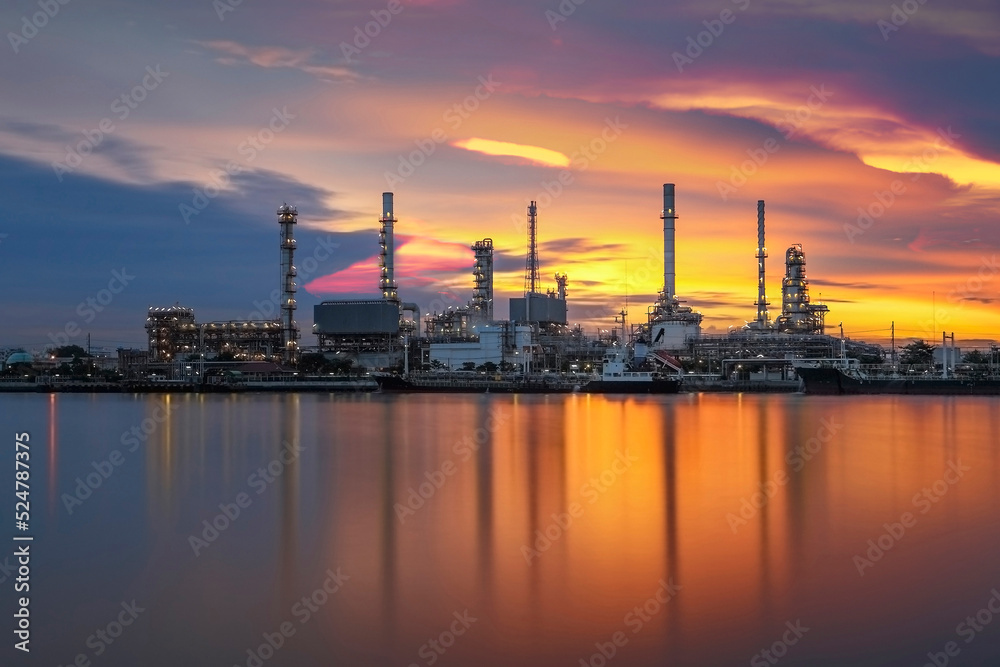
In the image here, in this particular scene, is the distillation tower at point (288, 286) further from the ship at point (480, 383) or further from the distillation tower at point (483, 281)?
the distillation tower at point (483, 281)

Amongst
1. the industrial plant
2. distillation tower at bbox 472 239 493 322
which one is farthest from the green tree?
distillation tower at bbox 472 239 493 322

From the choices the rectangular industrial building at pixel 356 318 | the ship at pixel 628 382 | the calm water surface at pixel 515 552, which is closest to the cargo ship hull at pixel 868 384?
the ship at pixel 628 382

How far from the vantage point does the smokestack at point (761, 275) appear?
69.4 meters

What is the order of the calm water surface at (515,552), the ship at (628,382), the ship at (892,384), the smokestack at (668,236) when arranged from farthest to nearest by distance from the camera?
the smokestack at (668,236) → the ship at (628,382) → the ship at (892,384) → the calm water surface at (515,552)

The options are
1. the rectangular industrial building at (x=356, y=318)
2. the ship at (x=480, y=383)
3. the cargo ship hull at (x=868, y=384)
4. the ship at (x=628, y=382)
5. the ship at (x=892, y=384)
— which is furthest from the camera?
the rectangular industrial building at (x=356, y=318)

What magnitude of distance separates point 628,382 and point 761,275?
20.7 m

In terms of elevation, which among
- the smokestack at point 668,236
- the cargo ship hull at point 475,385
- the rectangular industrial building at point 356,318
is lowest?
the cargo ship hull at point 475,385

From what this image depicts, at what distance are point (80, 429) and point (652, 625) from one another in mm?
26677

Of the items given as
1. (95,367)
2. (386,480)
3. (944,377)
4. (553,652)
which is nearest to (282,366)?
(95,367)

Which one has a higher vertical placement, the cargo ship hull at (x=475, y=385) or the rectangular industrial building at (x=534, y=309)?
the rectangular industrial building at (x=534, y=309)

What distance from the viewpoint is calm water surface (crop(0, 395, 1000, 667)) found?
7.90 metres

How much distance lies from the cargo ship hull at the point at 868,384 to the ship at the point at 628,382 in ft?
26.6

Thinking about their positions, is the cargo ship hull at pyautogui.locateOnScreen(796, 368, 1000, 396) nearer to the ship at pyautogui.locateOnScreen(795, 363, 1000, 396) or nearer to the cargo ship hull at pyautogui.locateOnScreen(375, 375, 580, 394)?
the ship at pyautogui.locateOnScreen(795, 363, 1000, 396)

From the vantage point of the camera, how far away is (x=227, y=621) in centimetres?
848
